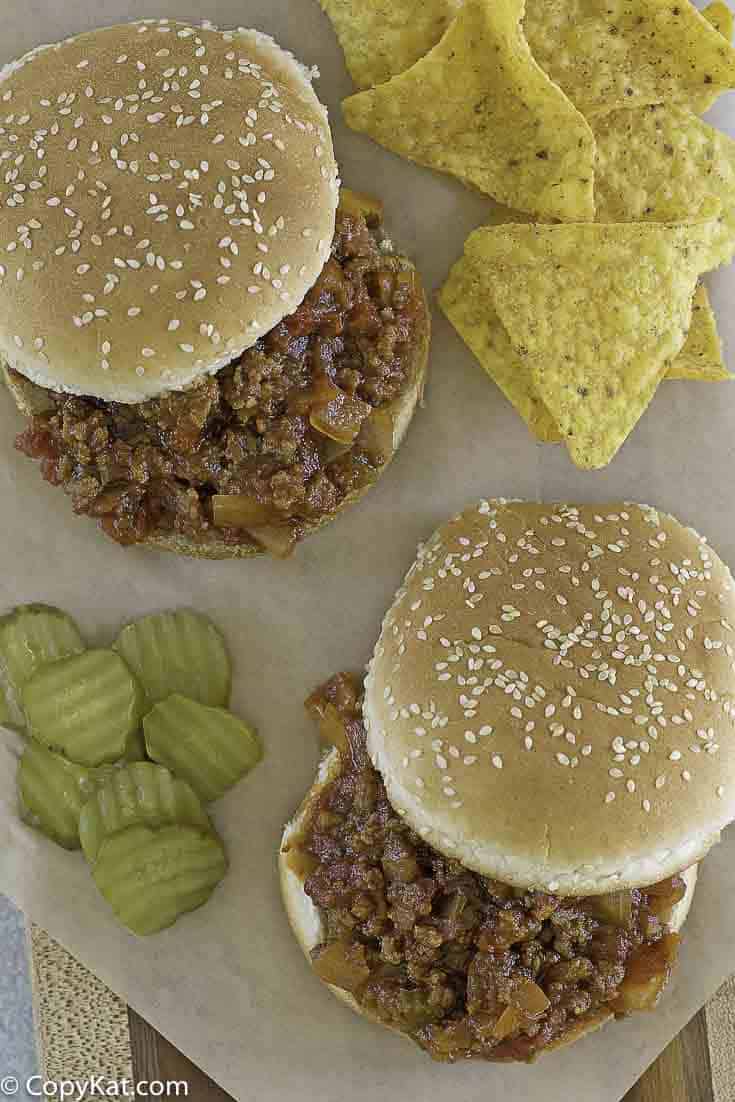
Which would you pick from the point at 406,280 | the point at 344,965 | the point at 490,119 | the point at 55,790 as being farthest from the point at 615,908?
the point at 490,119

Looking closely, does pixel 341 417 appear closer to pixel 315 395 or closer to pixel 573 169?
pixel 315 395

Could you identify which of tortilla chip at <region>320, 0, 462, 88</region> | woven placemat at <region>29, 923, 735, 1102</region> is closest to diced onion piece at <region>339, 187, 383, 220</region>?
tortilla chip at <region>320, 0, 462, 88</region>

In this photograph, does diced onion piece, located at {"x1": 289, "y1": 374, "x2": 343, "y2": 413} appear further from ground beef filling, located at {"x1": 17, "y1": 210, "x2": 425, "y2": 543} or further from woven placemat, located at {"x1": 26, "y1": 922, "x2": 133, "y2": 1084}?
woven placemat, located at {"x1": 26, "y1": 922, "x2": 133, "y2": 1084}

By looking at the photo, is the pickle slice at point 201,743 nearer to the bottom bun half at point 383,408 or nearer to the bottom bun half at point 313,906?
the bottom bun half at point 313,906

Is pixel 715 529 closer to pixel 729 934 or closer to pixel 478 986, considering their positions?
pixel 729 934

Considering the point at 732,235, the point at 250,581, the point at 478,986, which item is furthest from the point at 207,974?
the point at 732,235

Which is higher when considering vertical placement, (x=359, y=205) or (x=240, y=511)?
(x=359, y=205)
